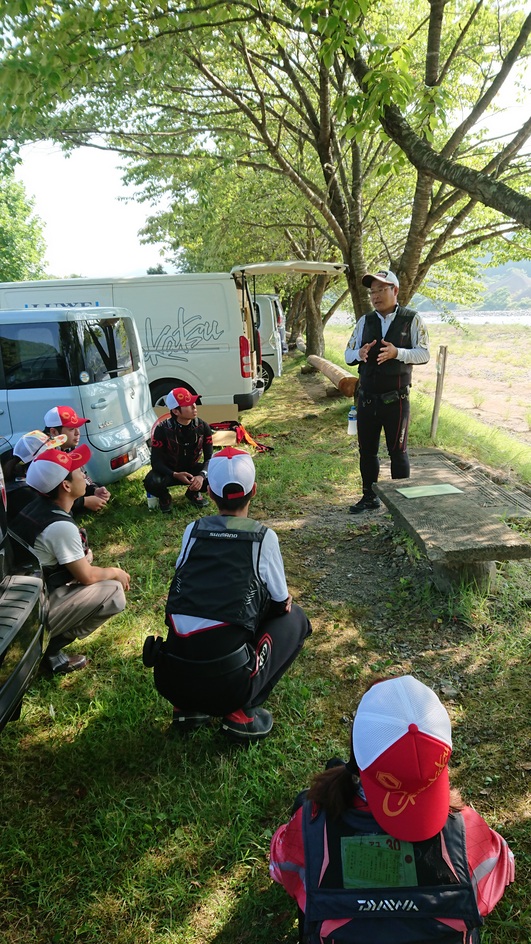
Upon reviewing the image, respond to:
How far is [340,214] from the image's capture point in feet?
28.6

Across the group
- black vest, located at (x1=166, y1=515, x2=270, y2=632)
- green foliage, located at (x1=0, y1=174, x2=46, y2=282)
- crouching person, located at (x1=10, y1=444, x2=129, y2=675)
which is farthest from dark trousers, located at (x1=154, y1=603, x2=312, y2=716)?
green foliage, located at (x1=0, y1=174, x2=46, y2=282)

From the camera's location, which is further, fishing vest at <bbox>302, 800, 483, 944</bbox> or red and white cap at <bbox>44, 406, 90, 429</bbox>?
red and white cap at <bbox>44, 406, 90, 429</bbox>

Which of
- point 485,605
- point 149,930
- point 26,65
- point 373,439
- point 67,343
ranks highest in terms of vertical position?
point 26,65

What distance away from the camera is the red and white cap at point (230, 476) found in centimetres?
244

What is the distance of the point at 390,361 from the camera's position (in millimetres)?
4434

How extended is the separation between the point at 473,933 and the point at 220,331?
7.55 metres

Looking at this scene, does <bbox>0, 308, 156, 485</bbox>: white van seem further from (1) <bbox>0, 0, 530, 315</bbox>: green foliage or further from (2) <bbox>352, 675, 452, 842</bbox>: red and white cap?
(2) <bbox>352, 675, 452, 842</bbox>: red and white cap

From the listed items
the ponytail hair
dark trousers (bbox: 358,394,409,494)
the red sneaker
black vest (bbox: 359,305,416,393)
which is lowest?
the red sneaker

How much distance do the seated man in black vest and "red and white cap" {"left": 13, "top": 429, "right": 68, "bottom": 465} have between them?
5.81ft

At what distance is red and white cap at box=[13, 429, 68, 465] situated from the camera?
3.75m

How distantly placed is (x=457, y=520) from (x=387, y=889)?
2531mm

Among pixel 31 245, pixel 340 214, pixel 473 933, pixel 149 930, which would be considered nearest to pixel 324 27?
pixel 473 933

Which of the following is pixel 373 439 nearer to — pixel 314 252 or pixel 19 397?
pixel 19 397

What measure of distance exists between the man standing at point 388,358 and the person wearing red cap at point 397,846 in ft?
11.5
